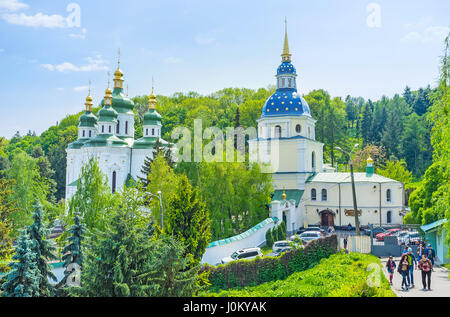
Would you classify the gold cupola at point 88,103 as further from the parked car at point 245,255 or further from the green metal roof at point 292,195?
the parked car at point 245,255

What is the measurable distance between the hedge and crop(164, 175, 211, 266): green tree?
3476mm

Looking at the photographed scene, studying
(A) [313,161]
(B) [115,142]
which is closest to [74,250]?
(B) [115,142]

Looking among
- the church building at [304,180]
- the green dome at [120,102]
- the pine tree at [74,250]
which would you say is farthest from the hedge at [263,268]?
the green dome at [120,102]

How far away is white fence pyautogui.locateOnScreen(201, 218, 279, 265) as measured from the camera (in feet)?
70.6

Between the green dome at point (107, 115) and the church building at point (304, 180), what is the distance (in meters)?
16.8

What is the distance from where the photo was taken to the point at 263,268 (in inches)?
739

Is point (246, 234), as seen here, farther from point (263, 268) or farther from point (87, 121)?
point (87, 121)

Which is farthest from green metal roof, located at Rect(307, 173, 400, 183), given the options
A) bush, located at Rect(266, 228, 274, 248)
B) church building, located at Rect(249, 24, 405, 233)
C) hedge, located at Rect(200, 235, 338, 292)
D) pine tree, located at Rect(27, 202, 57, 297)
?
pine tree, located at Rect(27, 202, 57, 297)

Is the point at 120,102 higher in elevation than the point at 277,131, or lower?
higher

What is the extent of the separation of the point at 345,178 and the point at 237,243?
15.7 metres

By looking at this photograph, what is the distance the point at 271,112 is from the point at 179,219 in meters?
25.2

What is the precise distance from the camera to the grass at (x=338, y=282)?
9781 mm

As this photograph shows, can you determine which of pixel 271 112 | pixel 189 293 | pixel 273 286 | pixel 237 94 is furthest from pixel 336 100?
pixel 189 293

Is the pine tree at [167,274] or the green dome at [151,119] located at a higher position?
the green dome at [151,119]
